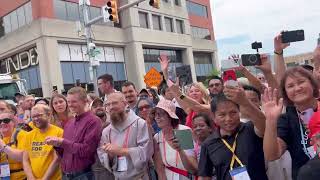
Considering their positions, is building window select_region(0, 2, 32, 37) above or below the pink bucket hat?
above

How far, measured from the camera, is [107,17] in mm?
14070

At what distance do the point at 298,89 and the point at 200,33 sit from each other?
4529 centimetres

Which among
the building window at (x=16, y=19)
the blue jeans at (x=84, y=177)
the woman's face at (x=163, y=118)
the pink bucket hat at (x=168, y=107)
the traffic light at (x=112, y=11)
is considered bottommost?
the blue jeans at (x=84, y=177)

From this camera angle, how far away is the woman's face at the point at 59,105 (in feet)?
17.4

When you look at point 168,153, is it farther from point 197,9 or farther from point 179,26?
point 197,9

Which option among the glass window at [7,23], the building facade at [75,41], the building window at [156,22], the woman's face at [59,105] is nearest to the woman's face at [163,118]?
the woman's face at [59,105]

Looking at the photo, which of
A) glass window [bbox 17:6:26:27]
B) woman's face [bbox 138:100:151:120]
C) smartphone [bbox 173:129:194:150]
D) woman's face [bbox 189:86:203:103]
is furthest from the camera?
glass window [bbox 17:6:26:27]

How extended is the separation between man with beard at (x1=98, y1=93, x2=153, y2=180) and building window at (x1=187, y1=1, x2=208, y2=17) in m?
42.4

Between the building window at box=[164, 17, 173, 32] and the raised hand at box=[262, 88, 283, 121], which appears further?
the building window at box=[164, 17, 173, 32]

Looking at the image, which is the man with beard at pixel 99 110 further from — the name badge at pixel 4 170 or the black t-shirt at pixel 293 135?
the black t-shirt at pixel 293 135

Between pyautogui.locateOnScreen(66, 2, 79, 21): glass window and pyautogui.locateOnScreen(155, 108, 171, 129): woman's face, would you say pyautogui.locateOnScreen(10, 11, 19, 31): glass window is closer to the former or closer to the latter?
pyautogui.locateOnScreen(66, 2, 79, 21): glass window

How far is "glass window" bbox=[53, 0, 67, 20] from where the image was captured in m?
29.5

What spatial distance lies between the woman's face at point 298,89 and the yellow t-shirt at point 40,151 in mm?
2864

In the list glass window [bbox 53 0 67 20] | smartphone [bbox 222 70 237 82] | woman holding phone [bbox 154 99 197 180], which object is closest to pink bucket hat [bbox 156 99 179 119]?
woman holding phone [bbox 154 99 197 180]
